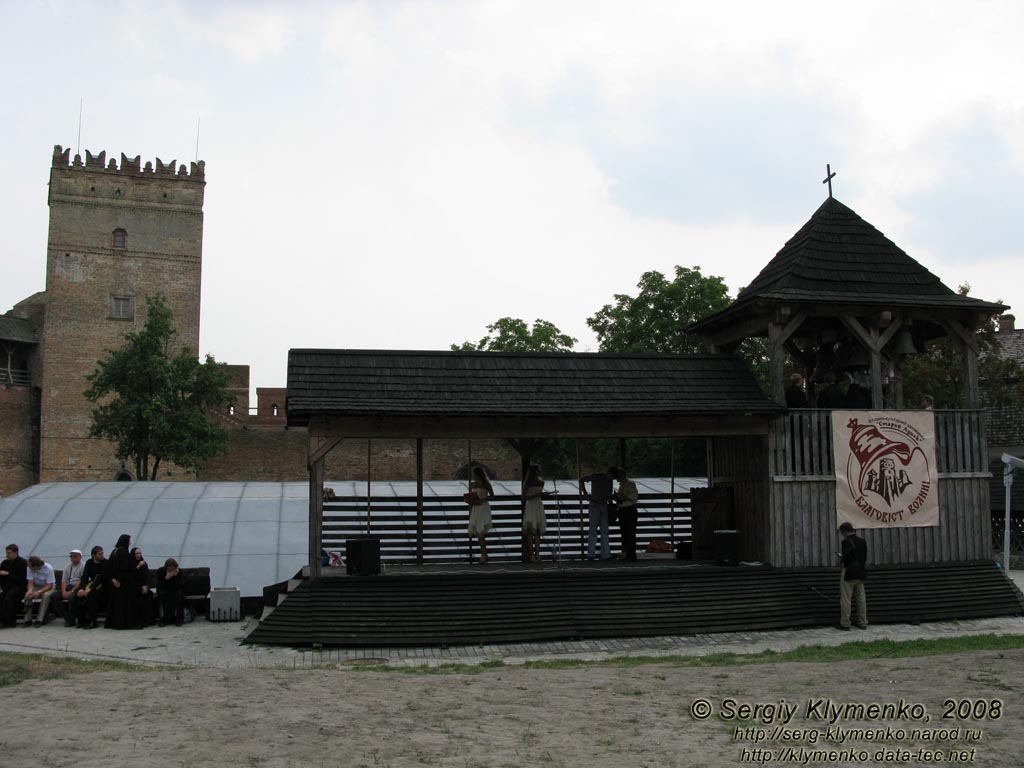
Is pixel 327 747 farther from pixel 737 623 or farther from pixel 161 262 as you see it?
pixel 161 262

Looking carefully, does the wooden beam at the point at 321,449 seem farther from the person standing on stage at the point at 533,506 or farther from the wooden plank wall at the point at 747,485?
the wooden plank wall at the point at 747,485

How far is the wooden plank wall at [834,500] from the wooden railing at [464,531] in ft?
7.70

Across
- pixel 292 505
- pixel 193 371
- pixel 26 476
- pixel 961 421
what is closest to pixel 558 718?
pixel 961 421

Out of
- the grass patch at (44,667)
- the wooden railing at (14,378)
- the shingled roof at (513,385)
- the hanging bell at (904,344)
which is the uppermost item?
the wooden railing at (14,378)

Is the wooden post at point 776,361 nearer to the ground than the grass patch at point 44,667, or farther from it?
farther from it

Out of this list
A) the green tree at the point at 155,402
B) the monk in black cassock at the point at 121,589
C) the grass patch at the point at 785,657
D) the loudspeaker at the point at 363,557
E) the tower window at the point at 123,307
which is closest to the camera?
the grass patch at the point at 785,657

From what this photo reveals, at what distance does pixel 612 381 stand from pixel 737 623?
12.0 feet

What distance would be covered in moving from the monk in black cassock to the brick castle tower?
107 feet

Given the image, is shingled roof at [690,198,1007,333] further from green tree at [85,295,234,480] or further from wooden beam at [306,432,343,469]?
green tree at [85,295,234,480]

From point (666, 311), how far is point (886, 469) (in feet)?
79.2

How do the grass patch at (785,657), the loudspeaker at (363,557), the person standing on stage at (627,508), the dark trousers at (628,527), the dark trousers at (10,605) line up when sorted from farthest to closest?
the dark trousers at (628,527) < the person standing on stage at (627,508) < the dark trousers at (10,605) < the loudspeaker at (363,557) < the grass patch at (785,657)

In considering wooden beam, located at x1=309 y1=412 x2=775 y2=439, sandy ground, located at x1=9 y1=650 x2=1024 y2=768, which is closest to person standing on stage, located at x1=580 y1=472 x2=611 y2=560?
wooden beam, located at x1=309 y1=412 x2=775 y2=439

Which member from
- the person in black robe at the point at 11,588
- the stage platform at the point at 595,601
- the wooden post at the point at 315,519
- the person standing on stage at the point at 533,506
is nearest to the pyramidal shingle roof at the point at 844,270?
the stage platform at the point at 595,601

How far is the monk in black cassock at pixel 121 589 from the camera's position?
14.5 meters
